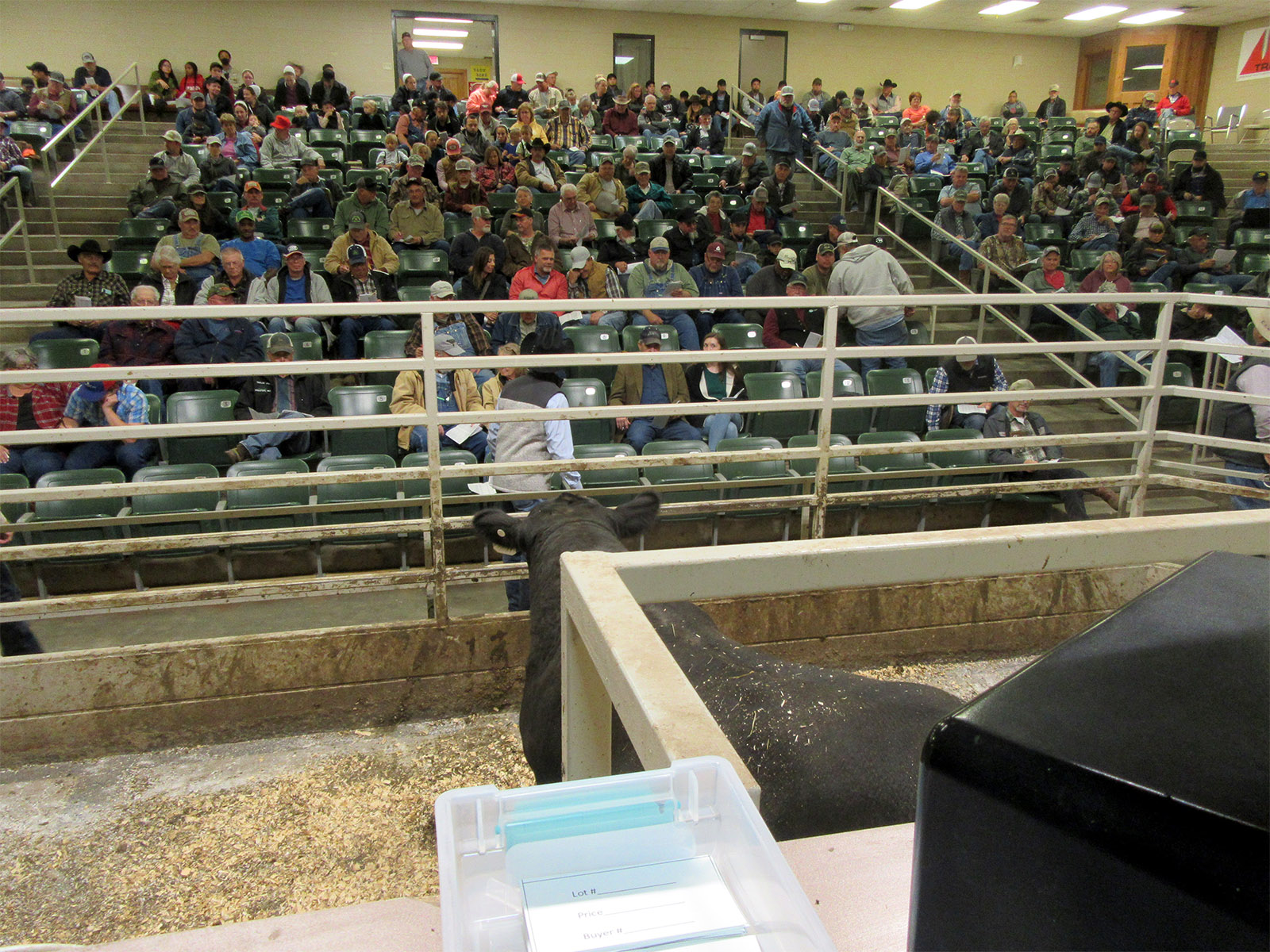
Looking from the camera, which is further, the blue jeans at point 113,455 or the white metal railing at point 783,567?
the blue jeans at point 113,455

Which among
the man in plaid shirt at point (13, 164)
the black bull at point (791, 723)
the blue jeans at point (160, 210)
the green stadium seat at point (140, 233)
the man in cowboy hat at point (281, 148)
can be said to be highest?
the man in cowboy hat at point (281, 148)

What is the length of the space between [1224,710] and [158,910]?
2917 mm

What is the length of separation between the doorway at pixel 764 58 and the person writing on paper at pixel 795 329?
13593 millimetres

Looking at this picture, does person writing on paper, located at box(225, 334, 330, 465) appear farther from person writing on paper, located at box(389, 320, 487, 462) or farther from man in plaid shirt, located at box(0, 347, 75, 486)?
man in plaid shirt, located at box(0, 347, 75, 486)

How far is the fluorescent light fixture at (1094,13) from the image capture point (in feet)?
59.1

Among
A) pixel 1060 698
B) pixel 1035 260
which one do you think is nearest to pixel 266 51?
pixel 1035 260

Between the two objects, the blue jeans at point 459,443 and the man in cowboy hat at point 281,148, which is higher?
the man in cowboy hat at point 281,148

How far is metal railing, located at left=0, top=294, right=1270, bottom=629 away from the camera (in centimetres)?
339

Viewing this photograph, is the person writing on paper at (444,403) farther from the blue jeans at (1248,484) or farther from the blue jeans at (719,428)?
the blue jeans at (1248,484)

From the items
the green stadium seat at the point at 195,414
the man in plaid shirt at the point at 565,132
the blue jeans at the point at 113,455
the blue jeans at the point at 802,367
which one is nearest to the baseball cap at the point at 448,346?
the green stadium seat at the point at 195,414

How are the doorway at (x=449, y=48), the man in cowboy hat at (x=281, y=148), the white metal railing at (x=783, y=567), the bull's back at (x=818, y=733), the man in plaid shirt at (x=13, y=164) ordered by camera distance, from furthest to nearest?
the doorway at (x=449, y=48) → the man in cowboy hat at (x=281, y=148) → the man in plaid shirt at (x=13, y=164) → the bull's back at (x=818, y=733) → the white metal railing at (x=783, y=567)

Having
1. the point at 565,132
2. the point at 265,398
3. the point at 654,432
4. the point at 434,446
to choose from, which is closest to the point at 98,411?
the point at 265,398

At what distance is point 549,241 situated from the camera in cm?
707

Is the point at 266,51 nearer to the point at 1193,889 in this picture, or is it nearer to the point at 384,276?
the point at 384,276
